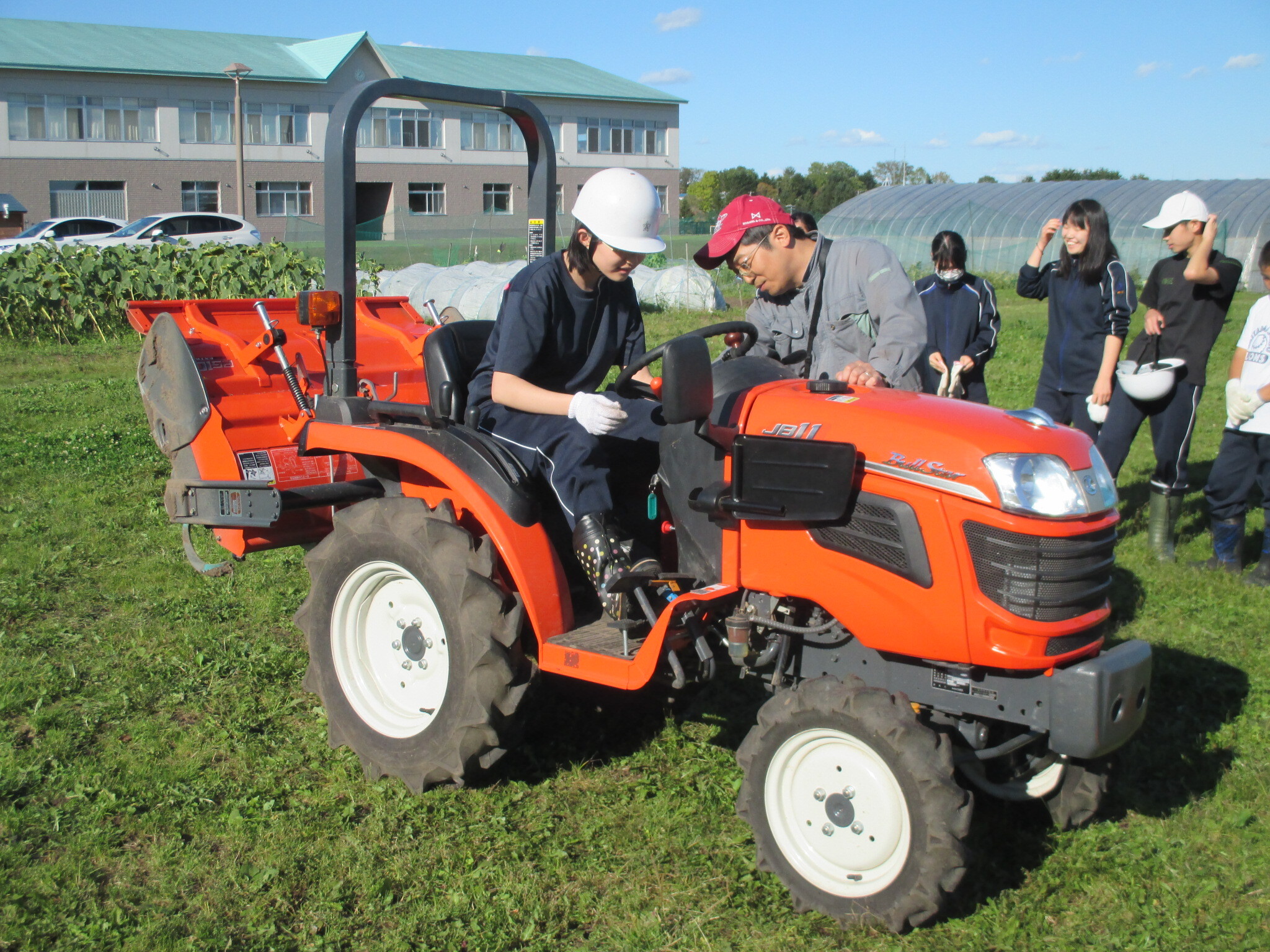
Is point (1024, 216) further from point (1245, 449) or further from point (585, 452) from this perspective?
point (585, 452)

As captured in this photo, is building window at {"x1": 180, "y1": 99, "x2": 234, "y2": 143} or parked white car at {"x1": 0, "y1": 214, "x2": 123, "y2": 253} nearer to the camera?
parked white car at {"x1": 0, "y1": 214, "x2": 123, "y2": 253}

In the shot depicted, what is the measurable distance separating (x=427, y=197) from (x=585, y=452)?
161 feet

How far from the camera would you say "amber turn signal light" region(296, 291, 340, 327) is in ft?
12.7

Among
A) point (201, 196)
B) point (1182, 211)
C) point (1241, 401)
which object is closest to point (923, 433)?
point (1241, 401)

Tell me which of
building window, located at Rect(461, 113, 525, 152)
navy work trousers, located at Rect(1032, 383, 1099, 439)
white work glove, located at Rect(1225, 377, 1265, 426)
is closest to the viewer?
white work glove, located at Rect(1225, 377, 1265, 426)

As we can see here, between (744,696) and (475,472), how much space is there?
5.48 ft

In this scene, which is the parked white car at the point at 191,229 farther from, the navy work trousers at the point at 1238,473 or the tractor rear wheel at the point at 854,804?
the tractor rear wheel at the point at 854,804

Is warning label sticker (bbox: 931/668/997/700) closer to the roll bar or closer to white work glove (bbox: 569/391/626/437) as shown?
white work glove (bbox: 569/391/626/437)

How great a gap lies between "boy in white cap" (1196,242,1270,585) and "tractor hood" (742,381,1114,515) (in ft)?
10.9

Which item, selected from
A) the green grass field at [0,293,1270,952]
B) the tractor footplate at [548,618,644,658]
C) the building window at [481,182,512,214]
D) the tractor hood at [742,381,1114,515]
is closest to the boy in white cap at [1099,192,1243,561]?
the green grass field at [0,293,1270,952]

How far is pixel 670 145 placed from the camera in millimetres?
56781

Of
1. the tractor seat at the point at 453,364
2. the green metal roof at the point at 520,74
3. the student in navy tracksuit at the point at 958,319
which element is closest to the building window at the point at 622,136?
the green metal roof at the point at 520,74

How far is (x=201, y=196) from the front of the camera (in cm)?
A: 4484

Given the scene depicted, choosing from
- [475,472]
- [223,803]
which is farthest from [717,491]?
[223,803]
